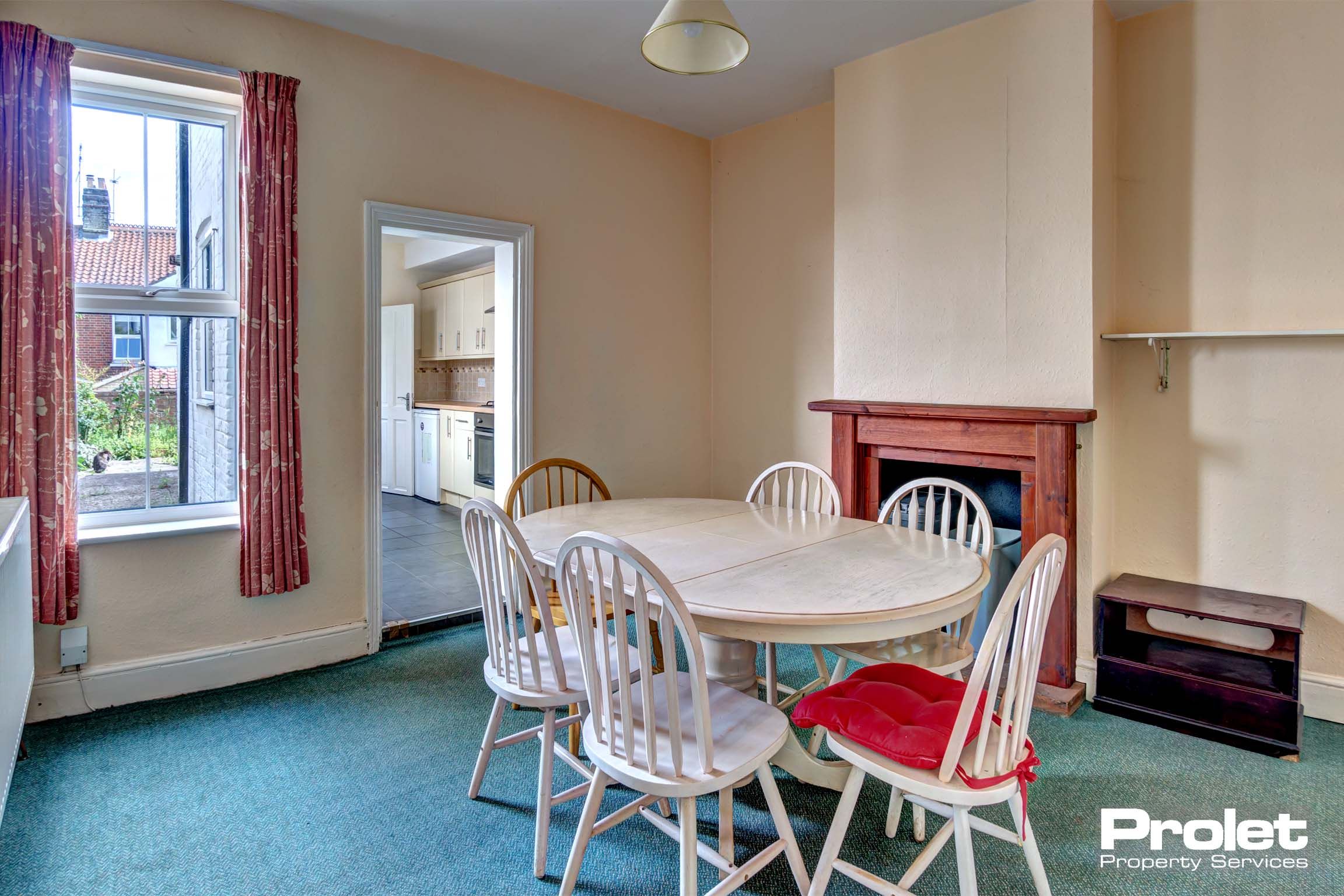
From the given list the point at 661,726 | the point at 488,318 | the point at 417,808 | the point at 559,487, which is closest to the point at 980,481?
the point at 559,487

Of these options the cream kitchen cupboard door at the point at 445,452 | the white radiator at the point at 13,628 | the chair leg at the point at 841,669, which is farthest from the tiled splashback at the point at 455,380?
the chair leg at the point at 841,669

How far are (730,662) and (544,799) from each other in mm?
610

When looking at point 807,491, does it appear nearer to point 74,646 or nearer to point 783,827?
point 783,827

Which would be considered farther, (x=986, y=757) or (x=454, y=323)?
(x=454, y=323)

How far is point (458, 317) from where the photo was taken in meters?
7.00

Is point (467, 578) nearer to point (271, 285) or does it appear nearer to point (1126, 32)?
point (271, 285)

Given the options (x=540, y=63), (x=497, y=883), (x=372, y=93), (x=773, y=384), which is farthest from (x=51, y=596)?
(x=773, y=384)

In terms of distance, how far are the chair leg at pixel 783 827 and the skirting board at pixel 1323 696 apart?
7.23 ft

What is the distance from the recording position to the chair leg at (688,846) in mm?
1424

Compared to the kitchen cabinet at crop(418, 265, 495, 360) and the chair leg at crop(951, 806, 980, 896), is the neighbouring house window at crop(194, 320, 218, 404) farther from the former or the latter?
the kitchen cabinet at crop(418, 265, 495, 360)

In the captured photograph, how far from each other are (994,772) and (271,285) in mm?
2866

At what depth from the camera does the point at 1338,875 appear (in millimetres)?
1788

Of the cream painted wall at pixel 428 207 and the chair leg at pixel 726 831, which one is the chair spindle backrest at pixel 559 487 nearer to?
the cream painted wall at pixel 428 207

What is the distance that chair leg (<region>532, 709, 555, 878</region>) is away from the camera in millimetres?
1783
